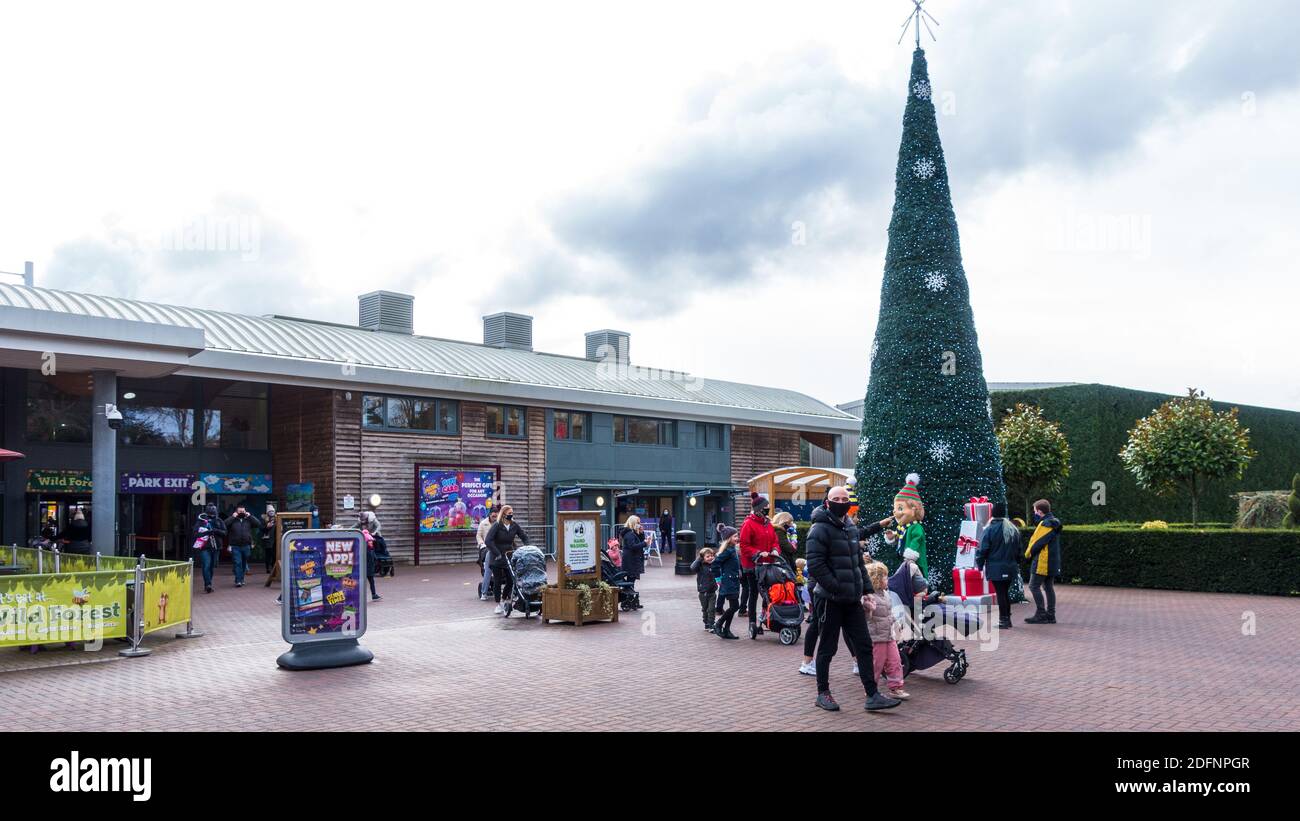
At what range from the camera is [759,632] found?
12141 mm

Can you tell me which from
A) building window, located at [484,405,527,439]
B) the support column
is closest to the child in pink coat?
the support column

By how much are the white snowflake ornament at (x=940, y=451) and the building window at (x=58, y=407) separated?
17.7m

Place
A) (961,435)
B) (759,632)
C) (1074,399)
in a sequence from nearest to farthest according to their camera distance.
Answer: (759,632), (961,435), (1074,399)

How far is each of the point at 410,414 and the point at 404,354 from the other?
2616 mm

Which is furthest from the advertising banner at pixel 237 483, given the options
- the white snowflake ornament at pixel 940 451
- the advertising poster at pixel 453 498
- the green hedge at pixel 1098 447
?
the green hedge at pixel 1098 447

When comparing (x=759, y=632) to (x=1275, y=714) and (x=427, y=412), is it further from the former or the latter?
(x=427, y=412)

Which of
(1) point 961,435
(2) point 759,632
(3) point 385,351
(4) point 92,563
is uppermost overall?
(3) point 385,351

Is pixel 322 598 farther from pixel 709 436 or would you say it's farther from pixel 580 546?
pixel 709 436

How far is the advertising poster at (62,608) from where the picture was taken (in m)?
10.3

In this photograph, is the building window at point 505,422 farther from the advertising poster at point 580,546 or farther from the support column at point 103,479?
the advertising poster at point 580,546

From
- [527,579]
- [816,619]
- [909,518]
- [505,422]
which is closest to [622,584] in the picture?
[527,579]
